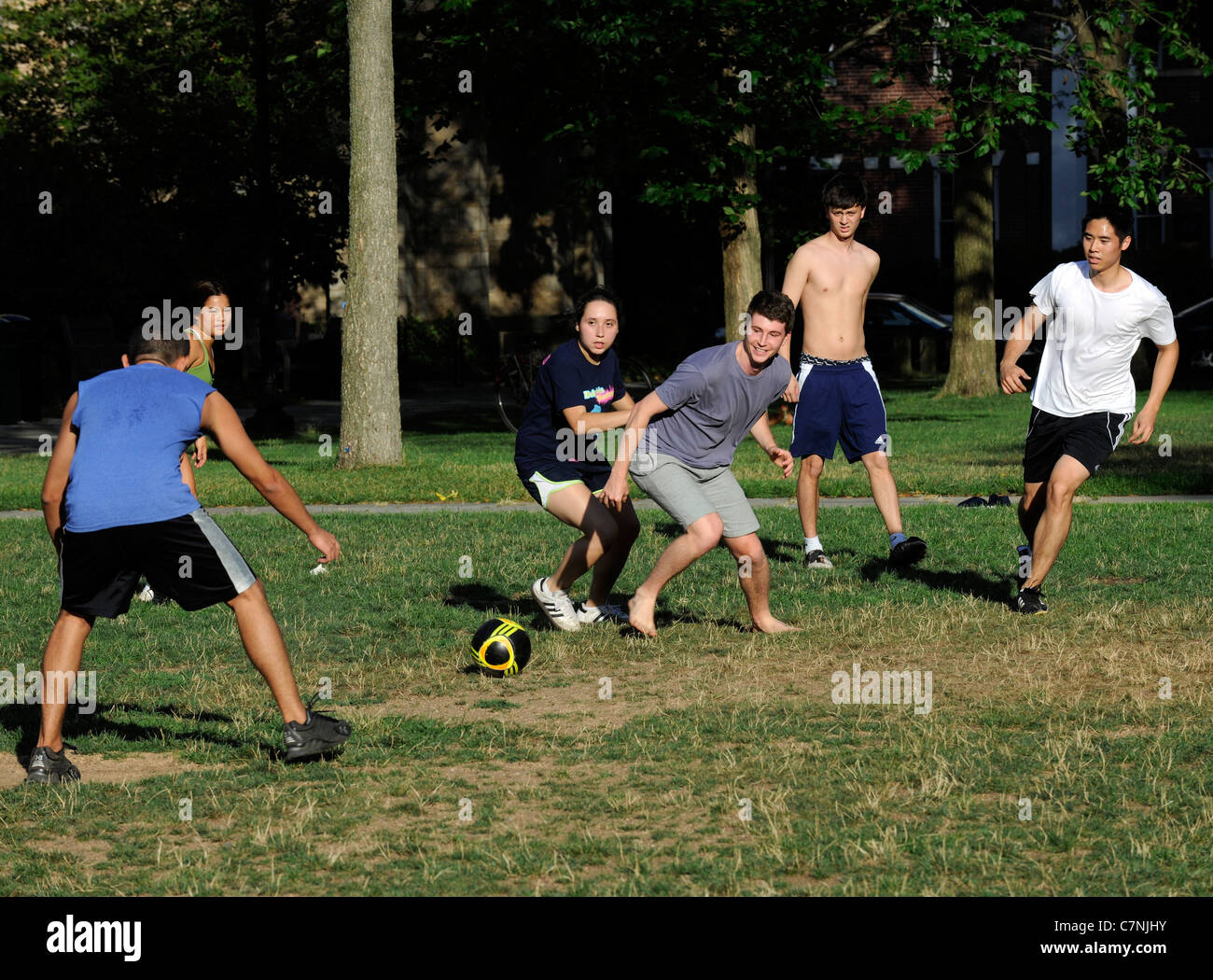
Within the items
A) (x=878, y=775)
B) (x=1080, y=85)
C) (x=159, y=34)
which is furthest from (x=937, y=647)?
(x=159, y=34)

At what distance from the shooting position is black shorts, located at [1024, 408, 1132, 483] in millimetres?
8727

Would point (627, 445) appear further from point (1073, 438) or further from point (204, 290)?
point (204, 290)

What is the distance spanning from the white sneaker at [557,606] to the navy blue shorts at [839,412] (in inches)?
92.8

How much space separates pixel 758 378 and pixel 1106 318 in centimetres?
198

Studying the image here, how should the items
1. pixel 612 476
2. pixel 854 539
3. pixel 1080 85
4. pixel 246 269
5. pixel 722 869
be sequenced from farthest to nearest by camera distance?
pixel 246 269, pixel 1080 85, pixel 854 539, pixel 612 476, pixel 722 869

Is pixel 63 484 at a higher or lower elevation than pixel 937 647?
higher

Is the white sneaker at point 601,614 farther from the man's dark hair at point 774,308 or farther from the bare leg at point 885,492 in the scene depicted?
the bare leg at point 885,492

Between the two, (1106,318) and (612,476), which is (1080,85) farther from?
(612,476)

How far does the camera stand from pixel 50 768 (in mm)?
6113

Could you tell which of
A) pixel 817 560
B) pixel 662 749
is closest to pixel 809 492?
pixel 817 560

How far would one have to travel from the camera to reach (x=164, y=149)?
30.1 metres

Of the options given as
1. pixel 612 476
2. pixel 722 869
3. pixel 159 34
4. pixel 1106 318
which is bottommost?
pixel 722 869

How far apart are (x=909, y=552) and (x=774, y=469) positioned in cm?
642

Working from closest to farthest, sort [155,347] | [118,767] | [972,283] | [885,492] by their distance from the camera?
[155,347], [118,767], [885,492], [972,283]
